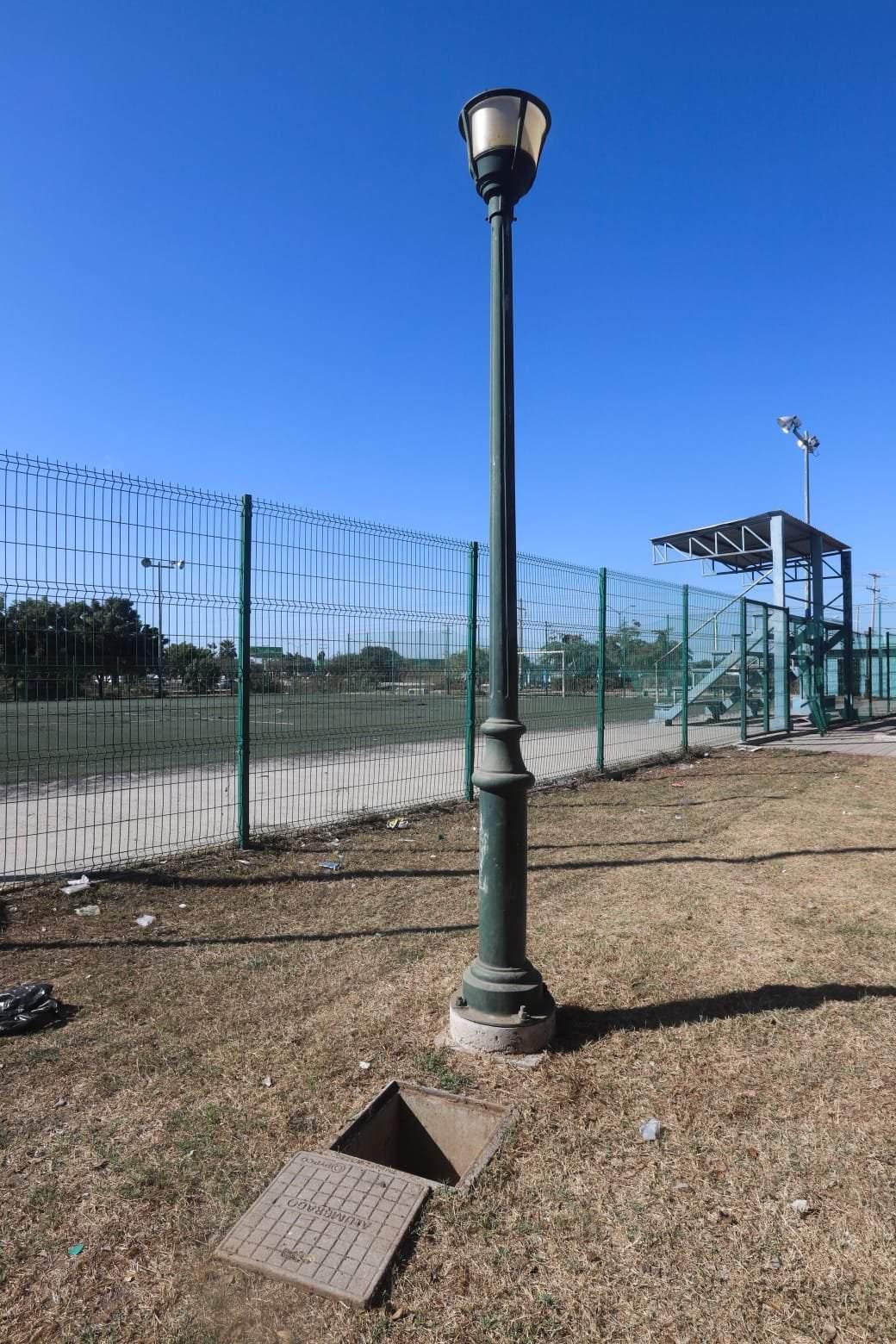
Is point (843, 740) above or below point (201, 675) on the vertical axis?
below

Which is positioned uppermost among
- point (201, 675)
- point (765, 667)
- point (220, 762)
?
point (765, 667)

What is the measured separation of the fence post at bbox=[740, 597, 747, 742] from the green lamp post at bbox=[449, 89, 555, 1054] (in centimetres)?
1418

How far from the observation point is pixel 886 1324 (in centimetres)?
200

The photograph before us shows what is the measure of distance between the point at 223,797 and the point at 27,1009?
598 centimetres

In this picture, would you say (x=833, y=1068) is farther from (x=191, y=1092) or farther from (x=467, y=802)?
(x=467, y=802)

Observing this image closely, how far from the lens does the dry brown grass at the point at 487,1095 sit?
6.86 feet

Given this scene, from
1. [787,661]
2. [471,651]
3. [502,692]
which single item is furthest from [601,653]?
[787,661]

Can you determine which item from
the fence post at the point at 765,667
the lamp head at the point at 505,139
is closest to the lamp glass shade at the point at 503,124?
the lamp head at the point at 505,139

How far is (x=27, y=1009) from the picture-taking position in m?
3.71

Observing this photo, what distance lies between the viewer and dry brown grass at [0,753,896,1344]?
2090 millimetres

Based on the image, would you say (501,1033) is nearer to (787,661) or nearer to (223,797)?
(223,797)

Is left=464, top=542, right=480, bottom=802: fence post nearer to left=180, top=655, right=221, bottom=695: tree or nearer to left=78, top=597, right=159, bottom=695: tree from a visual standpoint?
left=180, top=655, right=221, bottom=695: tree

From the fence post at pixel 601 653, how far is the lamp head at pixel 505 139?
26.5 ft

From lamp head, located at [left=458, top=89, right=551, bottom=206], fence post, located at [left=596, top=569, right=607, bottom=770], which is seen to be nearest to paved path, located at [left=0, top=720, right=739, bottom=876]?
fence post, located at [left=596, top=569, right=607, bottom=770]
